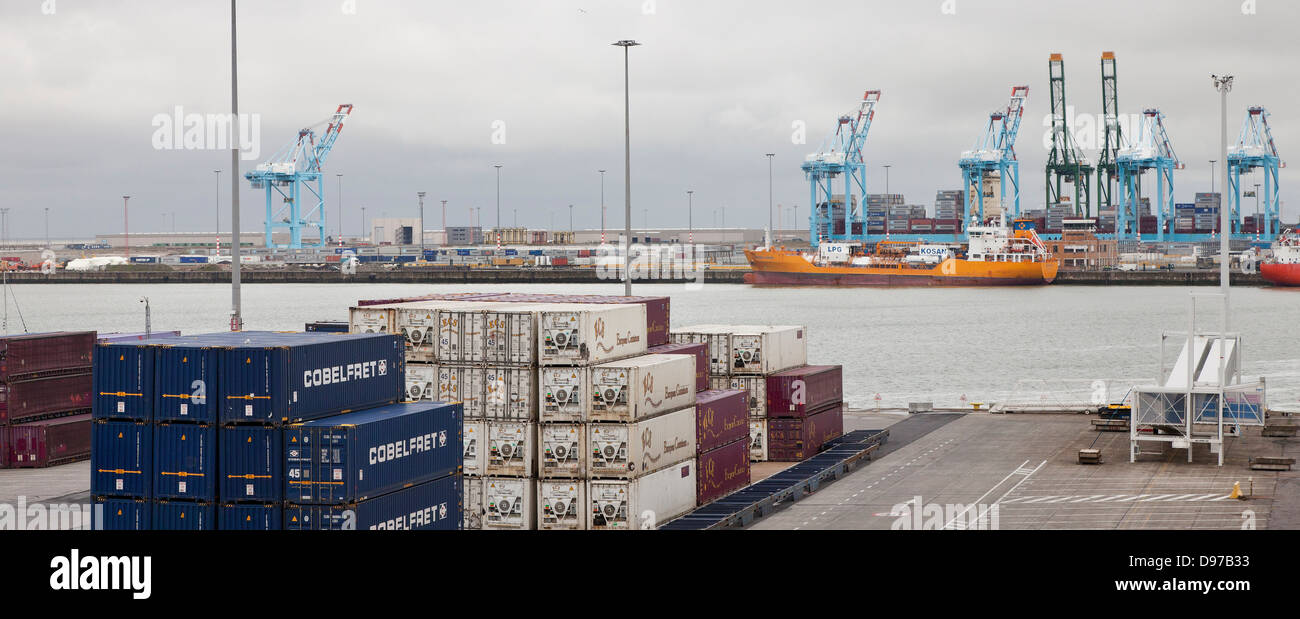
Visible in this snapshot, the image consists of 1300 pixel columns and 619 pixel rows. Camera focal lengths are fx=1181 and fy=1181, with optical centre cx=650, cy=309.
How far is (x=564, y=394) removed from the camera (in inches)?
1077

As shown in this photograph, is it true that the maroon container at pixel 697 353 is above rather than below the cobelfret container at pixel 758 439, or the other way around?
above

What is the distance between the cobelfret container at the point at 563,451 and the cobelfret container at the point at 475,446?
53.0 inches

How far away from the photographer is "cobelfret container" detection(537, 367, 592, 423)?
27.2m

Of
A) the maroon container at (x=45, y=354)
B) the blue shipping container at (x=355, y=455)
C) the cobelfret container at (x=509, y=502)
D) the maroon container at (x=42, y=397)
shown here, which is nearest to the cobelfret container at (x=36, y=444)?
the maroon container at (x=42, y=397)

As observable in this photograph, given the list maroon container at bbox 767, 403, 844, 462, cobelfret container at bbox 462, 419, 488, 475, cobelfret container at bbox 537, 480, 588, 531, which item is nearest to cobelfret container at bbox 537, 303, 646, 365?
cobelfret container at bbox 462, 419, 488, 475

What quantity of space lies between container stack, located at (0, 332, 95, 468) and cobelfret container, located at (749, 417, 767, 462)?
825 inches

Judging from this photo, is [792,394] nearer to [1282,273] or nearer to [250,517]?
[250,517]

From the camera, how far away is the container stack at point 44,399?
117 feet

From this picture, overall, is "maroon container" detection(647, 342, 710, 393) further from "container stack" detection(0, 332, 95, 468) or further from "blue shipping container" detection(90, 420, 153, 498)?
"container stack" detection(0, 332, 95, 468)

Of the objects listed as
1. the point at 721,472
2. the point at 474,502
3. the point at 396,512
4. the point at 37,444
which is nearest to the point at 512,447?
the point at 474,502

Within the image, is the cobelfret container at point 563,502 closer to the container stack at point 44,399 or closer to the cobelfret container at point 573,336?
the cobelfret container at point 573,336

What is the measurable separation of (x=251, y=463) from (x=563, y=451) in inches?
349

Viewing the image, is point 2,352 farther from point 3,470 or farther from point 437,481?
point 437,481
